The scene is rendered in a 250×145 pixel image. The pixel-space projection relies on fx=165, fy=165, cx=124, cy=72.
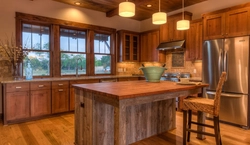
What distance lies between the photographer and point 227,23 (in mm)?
3492

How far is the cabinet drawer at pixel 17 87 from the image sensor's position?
3.34 meters

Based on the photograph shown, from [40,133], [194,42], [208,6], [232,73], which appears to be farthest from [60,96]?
[208,6]

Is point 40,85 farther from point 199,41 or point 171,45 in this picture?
point 199,41

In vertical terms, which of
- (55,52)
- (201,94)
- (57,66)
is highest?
(55,52)

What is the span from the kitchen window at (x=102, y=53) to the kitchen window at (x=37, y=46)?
1438 millimetres

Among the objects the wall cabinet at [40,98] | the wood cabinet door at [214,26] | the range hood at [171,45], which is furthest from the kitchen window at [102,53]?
the wood cabinet door at [214,26]

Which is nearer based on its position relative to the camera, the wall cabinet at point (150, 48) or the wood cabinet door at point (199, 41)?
the wood cabinet door at point (199, 41)

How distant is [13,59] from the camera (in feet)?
12.2

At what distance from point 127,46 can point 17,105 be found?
142 inches

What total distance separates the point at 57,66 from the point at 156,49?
3073 millimetres

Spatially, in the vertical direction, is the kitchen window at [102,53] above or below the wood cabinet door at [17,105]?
above

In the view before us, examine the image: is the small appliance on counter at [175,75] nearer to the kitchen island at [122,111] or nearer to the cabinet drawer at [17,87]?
the kitchen island at [122,111]

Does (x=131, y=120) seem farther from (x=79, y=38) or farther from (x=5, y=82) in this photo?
(x=79, y=38)

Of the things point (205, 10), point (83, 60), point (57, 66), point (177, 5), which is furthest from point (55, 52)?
point (205, 10)
